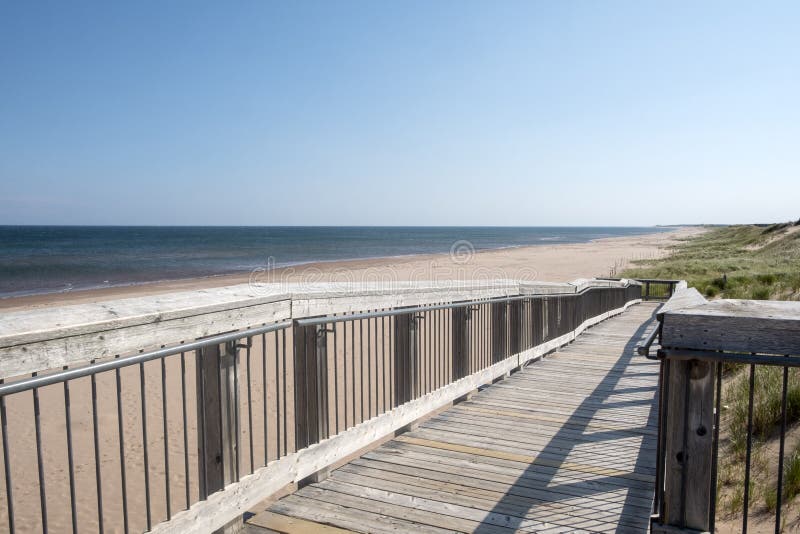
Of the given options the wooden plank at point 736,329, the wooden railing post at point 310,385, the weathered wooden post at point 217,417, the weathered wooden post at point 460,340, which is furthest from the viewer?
the weathered wooden post at point 460,340

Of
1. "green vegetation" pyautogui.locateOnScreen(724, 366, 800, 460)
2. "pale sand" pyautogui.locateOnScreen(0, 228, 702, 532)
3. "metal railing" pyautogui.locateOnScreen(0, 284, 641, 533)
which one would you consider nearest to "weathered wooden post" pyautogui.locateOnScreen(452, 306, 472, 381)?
"metal railing" pyautogui.locateOnScreen(0, 284, 641, 533)

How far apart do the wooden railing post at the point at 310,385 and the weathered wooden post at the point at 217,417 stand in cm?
62

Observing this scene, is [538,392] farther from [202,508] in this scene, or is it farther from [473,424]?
[202,508]

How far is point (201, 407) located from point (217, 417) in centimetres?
16

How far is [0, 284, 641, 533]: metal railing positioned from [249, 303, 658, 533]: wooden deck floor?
1.27 feet

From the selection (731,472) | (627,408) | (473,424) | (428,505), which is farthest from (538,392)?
(428,505)

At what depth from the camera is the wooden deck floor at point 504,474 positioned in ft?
11.5

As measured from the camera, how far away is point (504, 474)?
4.24m

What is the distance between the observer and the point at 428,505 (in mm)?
3693

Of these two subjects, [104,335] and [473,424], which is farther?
[473,424]

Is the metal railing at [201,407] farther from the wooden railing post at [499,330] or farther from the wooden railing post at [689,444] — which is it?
the wooden railing post at [689,444]

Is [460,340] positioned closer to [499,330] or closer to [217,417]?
[499,330]

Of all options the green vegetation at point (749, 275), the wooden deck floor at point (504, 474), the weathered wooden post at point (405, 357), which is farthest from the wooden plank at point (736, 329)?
the green vegetation at point (749, 275)

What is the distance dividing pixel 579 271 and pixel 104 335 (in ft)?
126
